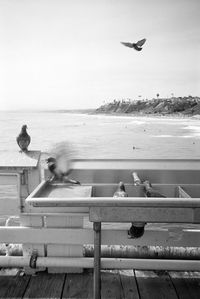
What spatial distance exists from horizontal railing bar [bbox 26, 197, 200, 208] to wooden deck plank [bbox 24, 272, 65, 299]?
858mm

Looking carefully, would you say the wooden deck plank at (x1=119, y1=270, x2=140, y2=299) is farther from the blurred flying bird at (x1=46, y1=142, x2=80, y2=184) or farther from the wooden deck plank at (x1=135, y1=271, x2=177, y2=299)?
the blurred flying bird at (x1=46, y1=142, x2=80, y2=184)

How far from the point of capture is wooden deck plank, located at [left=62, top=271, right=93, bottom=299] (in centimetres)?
191

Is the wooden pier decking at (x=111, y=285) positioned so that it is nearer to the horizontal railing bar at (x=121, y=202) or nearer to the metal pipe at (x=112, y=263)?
the metal pipe at (x=112, y=263)

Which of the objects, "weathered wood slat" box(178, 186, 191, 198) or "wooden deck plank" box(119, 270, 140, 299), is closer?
"weathered wood slat" box(178, 186, 191, 198)

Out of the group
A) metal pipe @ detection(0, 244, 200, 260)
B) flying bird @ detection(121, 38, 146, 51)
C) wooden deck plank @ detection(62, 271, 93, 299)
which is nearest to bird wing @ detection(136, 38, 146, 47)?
flying bird @ detection(121, 38, 146, 51)

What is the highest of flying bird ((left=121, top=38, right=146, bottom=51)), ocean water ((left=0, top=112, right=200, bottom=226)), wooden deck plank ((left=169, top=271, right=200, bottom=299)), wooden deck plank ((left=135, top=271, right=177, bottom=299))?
flying bird ((left=121, top=38, right=146, bottom=51))

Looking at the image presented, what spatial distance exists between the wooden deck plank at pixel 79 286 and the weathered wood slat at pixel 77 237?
0.82 feet

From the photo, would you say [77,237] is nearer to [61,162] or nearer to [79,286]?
[79,286]

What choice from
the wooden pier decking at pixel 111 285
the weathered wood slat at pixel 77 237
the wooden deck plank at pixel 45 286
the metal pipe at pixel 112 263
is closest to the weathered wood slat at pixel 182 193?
the weathered wood slat at pixel 77 237

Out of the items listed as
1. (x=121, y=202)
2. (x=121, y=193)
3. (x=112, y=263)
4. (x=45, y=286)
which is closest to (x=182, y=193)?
(x=121, y=193)

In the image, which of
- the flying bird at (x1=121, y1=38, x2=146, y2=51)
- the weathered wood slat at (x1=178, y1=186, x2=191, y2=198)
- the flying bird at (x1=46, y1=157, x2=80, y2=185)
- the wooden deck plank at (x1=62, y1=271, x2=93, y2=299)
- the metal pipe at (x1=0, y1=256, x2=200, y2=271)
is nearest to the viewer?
the weathered wood slat at (x1=178, y1=186, x2=191, y2=198)

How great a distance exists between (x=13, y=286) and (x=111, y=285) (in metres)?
0.62

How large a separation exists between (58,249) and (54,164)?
2.12 ft

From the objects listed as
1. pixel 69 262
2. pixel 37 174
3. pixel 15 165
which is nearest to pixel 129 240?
pixel 69 262
